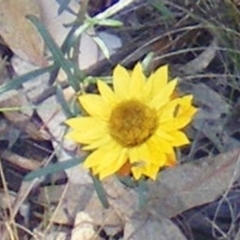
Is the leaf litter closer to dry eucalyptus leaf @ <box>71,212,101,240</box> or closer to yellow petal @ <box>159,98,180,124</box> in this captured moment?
dry eucalyptus leaf @ <box>71,212,101,240</box>

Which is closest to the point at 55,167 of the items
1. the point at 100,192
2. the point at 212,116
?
the point at 100,192

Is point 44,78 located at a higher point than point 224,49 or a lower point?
higher

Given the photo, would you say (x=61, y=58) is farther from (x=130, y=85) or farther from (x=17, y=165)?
(x=17, y=165)

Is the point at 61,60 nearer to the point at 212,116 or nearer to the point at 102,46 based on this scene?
the point at 102,46

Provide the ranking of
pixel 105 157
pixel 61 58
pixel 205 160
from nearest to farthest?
pixel 105 157 < pixel 61 58 < pixel 205 160

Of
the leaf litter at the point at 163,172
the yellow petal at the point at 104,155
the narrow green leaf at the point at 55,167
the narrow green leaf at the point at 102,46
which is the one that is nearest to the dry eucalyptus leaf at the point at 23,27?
the leaf litter at the point at 163,172

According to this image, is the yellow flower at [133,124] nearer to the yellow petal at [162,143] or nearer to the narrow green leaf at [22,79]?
the yellow petal at [162,143]

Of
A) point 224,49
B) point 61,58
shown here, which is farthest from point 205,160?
point 61,58
